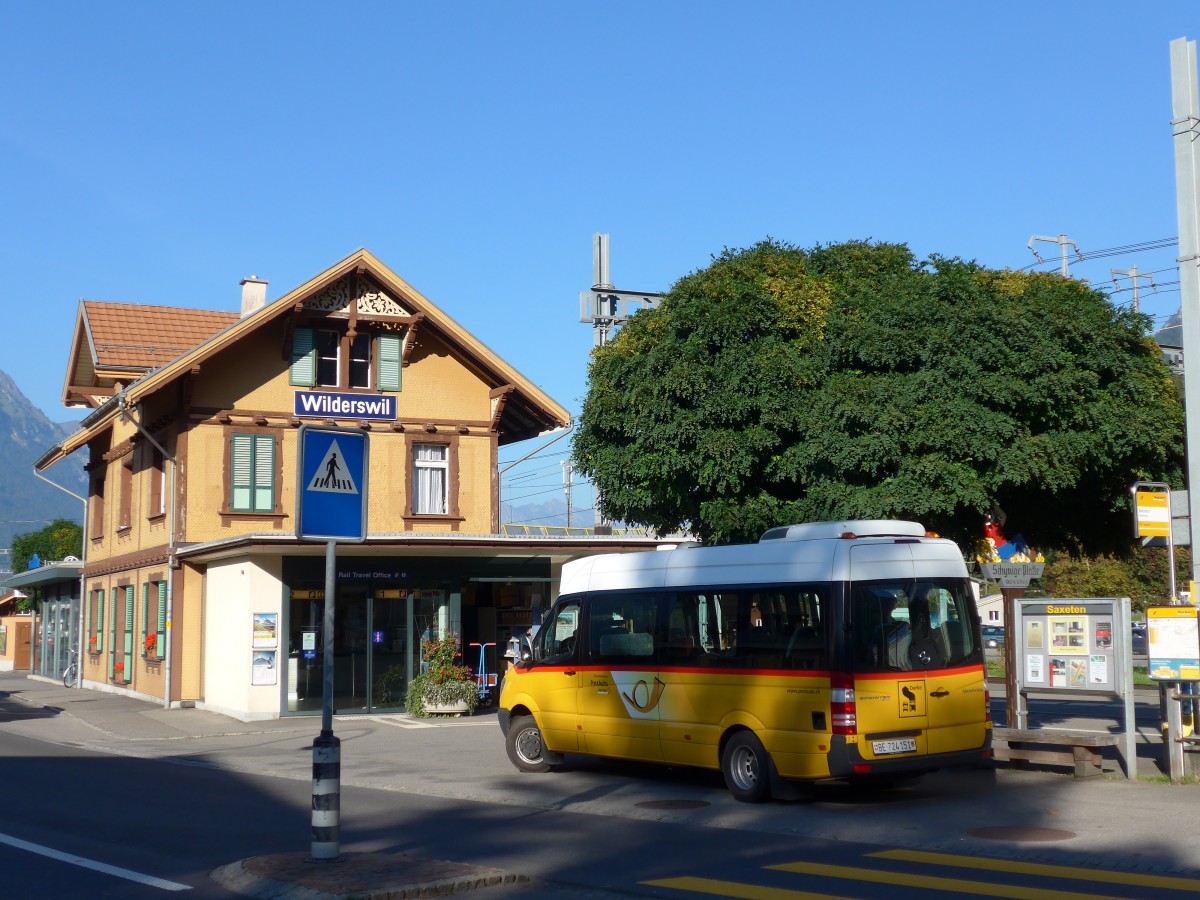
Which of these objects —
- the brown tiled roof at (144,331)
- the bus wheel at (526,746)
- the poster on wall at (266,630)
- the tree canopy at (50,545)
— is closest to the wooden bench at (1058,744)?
the bus wheel at (526,746)

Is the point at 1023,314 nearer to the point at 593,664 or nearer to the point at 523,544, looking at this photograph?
the point at 593,664

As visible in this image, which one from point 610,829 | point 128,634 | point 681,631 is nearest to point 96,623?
point 128,634

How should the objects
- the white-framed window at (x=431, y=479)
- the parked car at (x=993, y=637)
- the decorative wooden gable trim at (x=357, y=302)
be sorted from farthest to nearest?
the parked car at (x=993, y=637), the white-framed window at (x=431, y=479), the decorative wooden gable trim at (x=357, y=302)

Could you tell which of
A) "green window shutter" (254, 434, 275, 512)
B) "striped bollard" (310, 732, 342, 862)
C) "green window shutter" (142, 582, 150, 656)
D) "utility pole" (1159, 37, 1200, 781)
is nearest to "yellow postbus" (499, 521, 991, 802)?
"utility pole" (1159, 37, 1200, 781)

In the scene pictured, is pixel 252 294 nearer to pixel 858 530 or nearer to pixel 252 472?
pixel 252 472

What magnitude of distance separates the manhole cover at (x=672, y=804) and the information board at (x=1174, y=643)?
183 inches

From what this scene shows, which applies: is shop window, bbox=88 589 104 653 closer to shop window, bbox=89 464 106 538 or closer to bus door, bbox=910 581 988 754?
shop window, bbox=89 464 106 538

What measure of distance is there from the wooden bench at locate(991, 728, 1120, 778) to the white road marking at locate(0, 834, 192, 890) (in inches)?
338

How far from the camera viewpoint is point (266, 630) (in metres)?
25.6

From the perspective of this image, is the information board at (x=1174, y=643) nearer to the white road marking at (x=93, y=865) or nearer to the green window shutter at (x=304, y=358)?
the white road marking at (x=93, y=865)

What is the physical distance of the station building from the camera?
26.0m

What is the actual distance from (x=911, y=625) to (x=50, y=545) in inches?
3881

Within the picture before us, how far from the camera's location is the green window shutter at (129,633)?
33219mm

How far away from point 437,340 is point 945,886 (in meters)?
24.2
